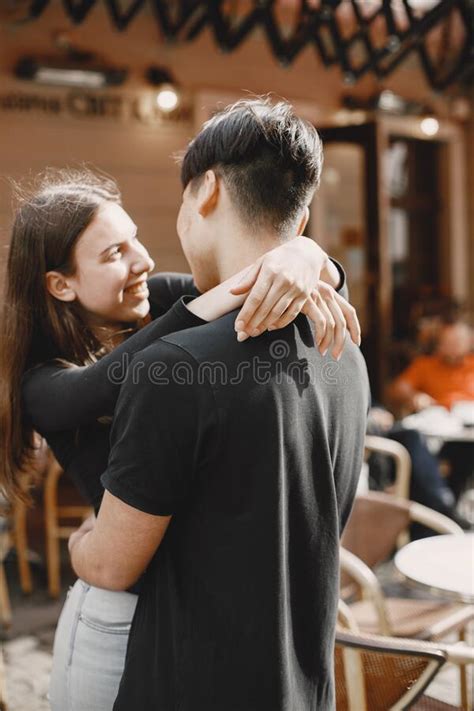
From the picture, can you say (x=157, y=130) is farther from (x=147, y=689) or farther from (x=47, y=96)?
(x=147, y=689)

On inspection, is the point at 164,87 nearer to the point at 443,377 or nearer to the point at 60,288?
the point at 443,377

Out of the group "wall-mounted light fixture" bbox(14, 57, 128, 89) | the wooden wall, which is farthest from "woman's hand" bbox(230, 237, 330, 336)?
"wall-mounted light fixture" bbox(14, 57, 128, 89)

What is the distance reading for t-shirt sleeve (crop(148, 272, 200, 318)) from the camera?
1.80 metres

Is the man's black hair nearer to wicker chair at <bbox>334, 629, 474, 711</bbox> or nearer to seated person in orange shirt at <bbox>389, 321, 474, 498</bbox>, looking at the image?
wicker chair at <bbox>334, 629, 474, 711</bbox>

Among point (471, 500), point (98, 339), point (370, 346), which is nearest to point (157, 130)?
point (370, 346)

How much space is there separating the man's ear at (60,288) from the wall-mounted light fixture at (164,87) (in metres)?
4.97

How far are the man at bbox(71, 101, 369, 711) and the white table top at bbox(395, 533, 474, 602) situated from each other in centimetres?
114

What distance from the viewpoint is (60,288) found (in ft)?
5.21

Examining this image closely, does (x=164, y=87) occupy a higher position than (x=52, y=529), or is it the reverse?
(x=164, y=87)

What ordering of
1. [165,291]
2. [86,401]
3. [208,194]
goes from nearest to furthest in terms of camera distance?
[208,194] → [86,401] → [165,291]

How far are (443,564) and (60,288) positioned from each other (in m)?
1.62

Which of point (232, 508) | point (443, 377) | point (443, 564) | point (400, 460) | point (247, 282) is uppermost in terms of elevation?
point (247, 282)

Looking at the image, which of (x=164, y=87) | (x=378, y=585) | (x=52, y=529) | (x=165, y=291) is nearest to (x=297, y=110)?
(x=164, y=87)

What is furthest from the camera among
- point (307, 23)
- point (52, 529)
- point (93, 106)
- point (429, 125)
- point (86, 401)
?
point (429, 125)
